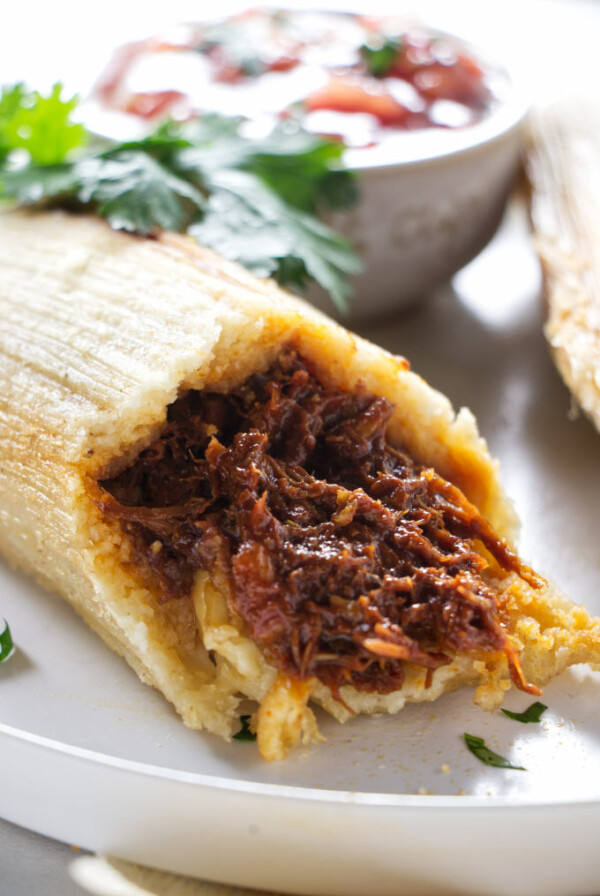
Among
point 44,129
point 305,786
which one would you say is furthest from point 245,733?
point 44,129

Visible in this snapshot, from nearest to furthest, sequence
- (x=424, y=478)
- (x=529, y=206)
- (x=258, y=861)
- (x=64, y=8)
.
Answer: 1. (x=258, y=861)
2. (x=424, y=478)
3. (x=529, y=206)
4. (x=64, y=8)

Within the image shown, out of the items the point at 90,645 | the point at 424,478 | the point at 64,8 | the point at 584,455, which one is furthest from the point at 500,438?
the point at 64,8

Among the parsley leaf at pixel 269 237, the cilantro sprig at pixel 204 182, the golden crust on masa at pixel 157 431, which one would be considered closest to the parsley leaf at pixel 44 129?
the cilantro sprig at pixel 204 182

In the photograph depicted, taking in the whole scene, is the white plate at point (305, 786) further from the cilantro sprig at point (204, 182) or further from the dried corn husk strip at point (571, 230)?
the cilantro sprig at point (204, 182)

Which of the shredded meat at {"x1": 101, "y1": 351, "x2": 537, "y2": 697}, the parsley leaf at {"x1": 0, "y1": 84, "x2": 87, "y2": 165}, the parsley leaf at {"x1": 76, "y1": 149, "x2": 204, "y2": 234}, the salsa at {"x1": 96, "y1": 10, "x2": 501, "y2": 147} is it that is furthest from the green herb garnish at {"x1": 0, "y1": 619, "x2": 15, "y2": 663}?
the salsa at {"x1": 96, "y1": 10, "x2": 501, "y2": 147}

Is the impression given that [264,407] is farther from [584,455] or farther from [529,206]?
[529,206]

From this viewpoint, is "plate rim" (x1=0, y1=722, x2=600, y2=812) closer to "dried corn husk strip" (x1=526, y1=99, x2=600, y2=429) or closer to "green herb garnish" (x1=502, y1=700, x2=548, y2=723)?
"green herb garnish" (x1=502, y1=700, x2=548, y2=723)

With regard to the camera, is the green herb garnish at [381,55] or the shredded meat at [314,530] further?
the green herb garnish at [381,55]
